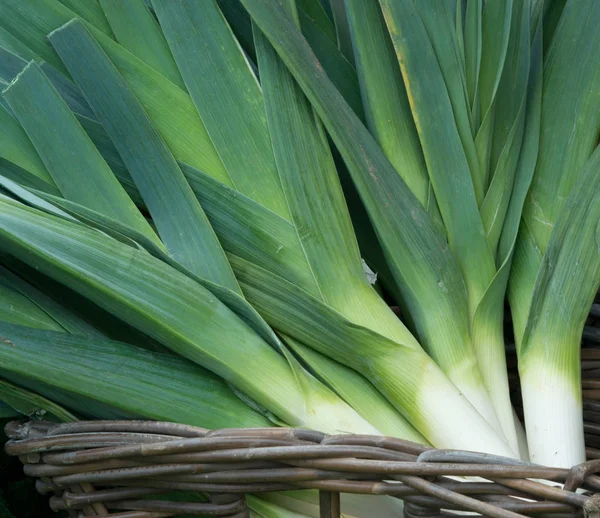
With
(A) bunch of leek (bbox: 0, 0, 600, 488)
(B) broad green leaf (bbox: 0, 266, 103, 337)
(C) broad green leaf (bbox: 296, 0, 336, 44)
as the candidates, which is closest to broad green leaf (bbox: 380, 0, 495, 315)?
(A) bunch of leek (bbox: 0, 0, 600, 488)

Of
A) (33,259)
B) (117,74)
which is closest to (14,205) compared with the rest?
(33,259)

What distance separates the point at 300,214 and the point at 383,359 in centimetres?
15

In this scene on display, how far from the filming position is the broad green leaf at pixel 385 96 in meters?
0.69

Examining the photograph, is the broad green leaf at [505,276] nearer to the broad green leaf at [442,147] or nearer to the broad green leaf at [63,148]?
the broad green leaf at [442,147]

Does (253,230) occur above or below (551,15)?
below

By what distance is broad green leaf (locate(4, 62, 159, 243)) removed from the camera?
64 centimetres

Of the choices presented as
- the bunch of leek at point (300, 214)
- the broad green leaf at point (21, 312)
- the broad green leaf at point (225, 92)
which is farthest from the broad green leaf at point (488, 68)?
the broad green leaf at point (21, 312)

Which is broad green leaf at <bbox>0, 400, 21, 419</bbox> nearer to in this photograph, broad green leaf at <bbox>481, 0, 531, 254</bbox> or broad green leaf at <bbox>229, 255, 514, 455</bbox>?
broad green leaf at <bbox>229, 255, 514, 455</bbox>

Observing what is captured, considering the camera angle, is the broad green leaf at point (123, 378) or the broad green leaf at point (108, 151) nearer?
the broad green leaf at point (123, 378)

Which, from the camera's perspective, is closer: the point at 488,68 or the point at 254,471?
the point at 254,471

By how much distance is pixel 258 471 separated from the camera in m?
0.53

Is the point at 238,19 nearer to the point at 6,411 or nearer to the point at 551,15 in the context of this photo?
the point at 551,15

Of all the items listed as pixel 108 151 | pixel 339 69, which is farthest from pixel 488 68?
pixel 108 151

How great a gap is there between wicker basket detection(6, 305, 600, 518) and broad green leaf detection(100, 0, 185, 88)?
1.14 ft
